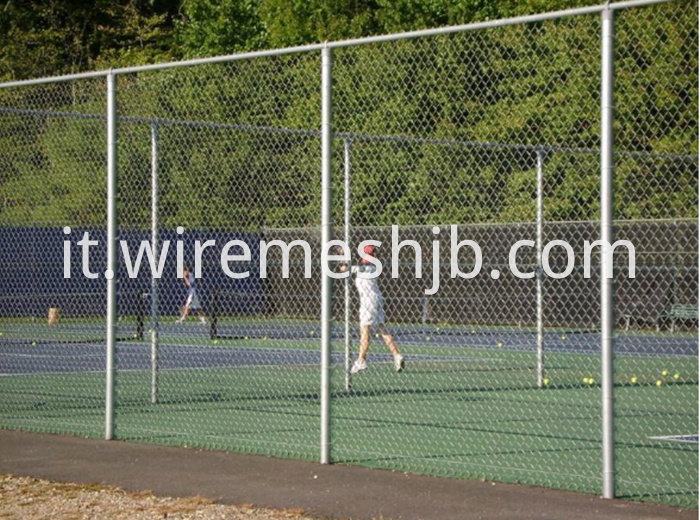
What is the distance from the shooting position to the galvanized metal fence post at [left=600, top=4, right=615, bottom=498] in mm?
8289

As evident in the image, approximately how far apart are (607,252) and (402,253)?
17805mm

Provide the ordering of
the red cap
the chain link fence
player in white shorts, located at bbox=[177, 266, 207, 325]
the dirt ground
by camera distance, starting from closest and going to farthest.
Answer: the dirt ground < the chain link fence < the red cap < player in white shorts, located at bbox=[177, 266, 207, 325]

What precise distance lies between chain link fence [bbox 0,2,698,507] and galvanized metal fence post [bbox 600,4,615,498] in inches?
16.5

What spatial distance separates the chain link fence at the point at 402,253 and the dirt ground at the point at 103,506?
171 centimetres

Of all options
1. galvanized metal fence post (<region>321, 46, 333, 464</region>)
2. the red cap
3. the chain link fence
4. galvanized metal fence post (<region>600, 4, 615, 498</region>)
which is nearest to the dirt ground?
galvanized metal fence post (<region>321, 46, 333, 464</region>)

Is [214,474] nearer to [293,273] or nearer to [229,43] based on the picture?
[293,273]

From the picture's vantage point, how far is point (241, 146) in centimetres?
2517

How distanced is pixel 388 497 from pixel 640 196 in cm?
1314

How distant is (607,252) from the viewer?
8.30 metres

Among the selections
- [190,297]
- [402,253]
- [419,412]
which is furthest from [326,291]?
[190,297]

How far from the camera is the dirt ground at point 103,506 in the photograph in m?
8.02

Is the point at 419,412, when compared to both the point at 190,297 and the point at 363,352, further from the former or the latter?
the point at 190,297

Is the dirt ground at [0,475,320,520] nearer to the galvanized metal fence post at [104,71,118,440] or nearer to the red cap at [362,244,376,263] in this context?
the galvanized metal fence post at [104,71,118,440]

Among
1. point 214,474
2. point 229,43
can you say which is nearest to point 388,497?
point 214,474
